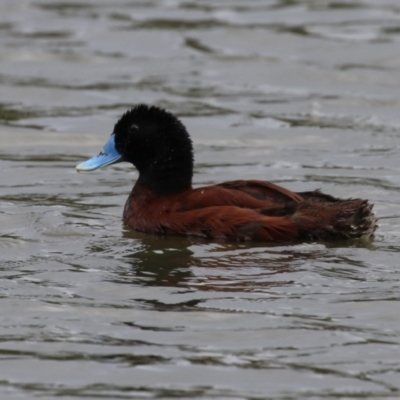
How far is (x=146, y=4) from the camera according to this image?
68.2ft

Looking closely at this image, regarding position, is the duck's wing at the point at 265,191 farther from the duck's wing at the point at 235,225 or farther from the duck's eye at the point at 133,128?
the duck's eye at the point at 133,128

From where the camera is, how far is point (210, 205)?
932cm

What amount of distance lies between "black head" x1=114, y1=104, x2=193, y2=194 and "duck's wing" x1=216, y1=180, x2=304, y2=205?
57cm

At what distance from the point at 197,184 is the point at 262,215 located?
2781 millimetres

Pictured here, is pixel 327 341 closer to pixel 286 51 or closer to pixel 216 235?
pixel 216 235

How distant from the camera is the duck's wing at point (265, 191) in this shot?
9.27 metres

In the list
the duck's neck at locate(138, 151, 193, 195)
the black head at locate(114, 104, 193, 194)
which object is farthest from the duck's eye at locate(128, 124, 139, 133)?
the duck's neck at locate(138, 151, 193, 195)

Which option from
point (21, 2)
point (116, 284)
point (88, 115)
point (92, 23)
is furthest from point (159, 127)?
point (21, 2)

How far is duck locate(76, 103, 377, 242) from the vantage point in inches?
358

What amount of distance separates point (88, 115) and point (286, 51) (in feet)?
12.8

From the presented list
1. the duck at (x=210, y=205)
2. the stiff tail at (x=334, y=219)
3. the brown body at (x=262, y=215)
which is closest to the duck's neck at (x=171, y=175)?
the duck at (x=210, y=205)

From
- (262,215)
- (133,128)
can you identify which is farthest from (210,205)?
(133,128)

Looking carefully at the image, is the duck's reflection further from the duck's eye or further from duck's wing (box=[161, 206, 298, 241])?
the duck's eye

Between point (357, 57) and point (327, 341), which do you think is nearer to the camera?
point (327, 341)
